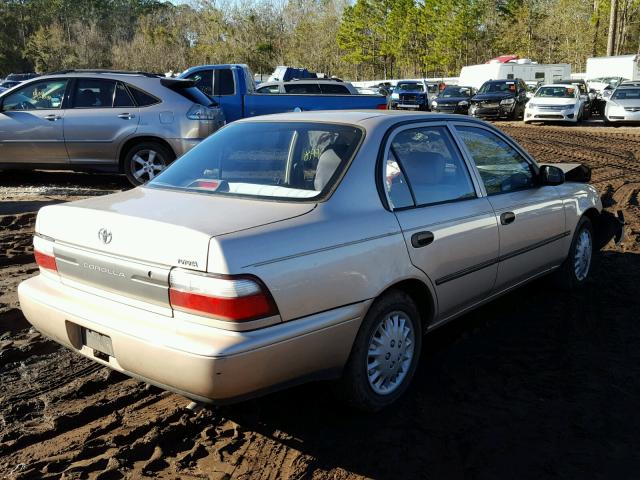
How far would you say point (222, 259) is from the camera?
9.02 feet

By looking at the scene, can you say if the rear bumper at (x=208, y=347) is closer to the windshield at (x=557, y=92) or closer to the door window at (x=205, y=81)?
the door window at (x=205, y=81)

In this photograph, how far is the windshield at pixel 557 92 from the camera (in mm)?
24859

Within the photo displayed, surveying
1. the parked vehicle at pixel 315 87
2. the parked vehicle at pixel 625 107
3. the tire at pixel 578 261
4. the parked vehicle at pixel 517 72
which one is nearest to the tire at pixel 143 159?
the tire at pixel 578 261

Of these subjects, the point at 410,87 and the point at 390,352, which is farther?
the point at 410,87

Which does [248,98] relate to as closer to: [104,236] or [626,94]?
[104,236]

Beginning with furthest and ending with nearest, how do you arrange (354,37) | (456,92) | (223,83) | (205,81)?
(354,37), (456,92), (205,81), (223,83)

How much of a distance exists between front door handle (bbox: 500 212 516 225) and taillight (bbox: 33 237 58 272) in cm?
283

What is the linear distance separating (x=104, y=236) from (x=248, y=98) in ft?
30.9

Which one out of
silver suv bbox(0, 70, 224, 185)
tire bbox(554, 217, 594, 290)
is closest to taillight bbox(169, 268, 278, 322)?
tire bbox(554, 217, 594, 290)

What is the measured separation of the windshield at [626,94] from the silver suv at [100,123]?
753 inches

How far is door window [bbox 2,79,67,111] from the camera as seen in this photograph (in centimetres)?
969

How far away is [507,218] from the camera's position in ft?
14.4

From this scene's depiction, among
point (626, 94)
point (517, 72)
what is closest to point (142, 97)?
point (626, 94)

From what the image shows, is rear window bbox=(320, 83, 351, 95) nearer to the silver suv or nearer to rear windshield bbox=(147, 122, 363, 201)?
the silver suv
